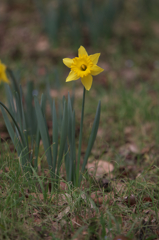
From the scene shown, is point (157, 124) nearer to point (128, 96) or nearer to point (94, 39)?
point (128, 96)

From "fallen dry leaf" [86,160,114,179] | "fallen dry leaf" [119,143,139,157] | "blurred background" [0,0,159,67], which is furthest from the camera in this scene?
"blurred background" [0,0,159,67]

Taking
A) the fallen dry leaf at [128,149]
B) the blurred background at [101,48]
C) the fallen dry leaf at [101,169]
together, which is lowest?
the fallen dry leaf at [128,149]

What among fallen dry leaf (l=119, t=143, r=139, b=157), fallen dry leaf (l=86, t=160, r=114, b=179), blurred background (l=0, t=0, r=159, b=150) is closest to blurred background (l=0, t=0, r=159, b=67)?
blurred background (l=0, t=0, r=159, b=150)

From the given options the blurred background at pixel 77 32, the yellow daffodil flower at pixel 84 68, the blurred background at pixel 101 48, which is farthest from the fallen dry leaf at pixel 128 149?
the blurred background at pixel 77 32

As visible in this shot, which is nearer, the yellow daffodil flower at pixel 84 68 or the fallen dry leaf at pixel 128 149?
the yellow daffodil flower at pixel 84 68

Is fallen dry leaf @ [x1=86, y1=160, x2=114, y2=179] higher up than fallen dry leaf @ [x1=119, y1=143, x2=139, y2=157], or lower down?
higher up

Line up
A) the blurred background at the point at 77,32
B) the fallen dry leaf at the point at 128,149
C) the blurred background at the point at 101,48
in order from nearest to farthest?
the fallen dry leaf at the point at 128,149 < the blurred background at the point at 101,48 < the blurred background at the point at 77,32

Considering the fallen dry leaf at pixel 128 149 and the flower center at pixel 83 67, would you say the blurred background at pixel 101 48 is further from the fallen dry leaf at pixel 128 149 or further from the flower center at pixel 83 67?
the flower center at pixel 83 67

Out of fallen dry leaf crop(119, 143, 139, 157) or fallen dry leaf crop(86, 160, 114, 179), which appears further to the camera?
fallen dry leaf crop(119, 143, 139, 157)

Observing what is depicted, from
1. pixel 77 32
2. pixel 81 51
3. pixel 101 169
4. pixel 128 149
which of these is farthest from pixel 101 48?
pixel 81 51

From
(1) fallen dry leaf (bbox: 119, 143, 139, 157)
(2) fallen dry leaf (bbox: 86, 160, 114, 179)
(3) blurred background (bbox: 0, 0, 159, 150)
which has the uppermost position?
(3) blurred background (bbox: 0, 0, 159, 150)

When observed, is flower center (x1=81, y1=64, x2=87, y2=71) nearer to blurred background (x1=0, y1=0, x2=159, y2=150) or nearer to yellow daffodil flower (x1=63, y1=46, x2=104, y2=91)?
yellow daffodil flower (x1=63, y1=46, x2=104, y2=91)
